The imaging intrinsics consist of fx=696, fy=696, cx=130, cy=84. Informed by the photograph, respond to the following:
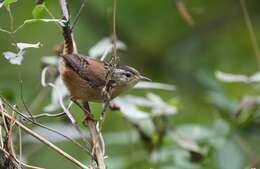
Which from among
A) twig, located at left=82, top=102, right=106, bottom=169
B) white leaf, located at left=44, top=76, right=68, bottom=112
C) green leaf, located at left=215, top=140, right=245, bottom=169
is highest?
green leaf, located at left=215, top=140, right=245, bottom=169

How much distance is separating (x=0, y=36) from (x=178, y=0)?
2.02 metres

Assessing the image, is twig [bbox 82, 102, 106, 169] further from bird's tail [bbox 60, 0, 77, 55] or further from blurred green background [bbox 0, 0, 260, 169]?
blurred green background [bbox 0, 0, 260, 169]

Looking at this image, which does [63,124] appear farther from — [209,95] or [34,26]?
[34,26]

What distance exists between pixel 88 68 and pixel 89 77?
0.05 metres

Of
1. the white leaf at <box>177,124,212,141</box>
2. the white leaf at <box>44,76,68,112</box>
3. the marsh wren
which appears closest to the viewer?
the marsh wren

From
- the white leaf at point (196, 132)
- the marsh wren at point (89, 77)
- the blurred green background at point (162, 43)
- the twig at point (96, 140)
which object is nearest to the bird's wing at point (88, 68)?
the marsh wren at point (89, 77)

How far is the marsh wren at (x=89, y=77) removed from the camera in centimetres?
325

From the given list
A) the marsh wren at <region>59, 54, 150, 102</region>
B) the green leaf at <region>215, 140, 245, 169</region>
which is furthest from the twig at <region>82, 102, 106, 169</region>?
the green leaf at <region>215, 140, 245, 169</region>

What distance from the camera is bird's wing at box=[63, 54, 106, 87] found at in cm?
328

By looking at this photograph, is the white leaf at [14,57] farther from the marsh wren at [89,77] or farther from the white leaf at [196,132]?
the white leaf at [196,132]

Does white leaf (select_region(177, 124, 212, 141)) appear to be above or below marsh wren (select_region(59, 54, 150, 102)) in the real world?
above

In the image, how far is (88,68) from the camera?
335 centimetres

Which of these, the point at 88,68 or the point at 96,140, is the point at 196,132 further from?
the point at 96,140

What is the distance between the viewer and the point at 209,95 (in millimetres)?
4344
